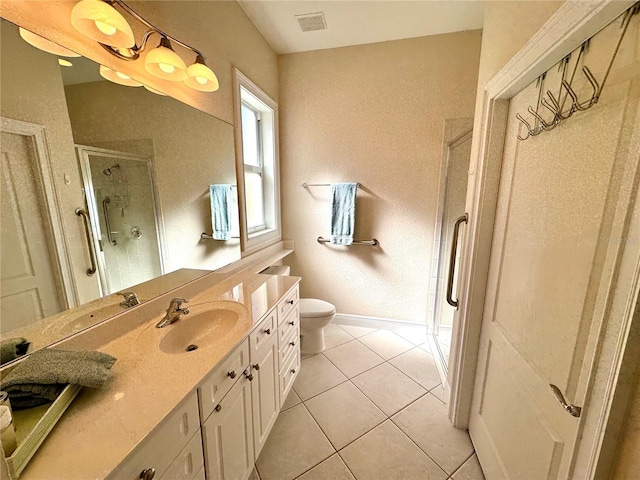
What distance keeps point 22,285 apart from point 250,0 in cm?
211

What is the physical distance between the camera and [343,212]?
2.45 metres

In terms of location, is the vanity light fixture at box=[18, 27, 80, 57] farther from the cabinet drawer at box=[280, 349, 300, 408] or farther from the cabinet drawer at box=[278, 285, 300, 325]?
the cabinet drawer at box=[280, 349, 300, 408]

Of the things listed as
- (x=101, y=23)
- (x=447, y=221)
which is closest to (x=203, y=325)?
(x=101, y=23)

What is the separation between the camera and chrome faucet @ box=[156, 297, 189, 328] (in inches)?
44.3

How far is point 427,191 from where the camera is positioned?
230 centimetres

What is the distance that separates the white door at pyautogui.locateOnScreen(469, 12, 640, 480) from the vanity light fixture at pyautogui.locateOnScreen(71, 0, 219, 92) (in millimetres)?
1555

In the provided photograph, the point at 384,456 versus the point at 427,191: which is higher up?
the point at 427,191

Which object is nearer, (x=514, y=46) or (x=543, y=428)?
(x=543, y=428)

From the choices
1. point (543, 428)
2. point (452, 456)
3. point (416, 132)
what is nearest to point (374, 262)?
point (416, 132)

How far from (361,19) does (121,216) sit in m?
2.17

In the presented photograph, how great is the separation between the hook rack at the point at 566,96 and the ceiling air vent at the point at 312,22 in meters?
1.67

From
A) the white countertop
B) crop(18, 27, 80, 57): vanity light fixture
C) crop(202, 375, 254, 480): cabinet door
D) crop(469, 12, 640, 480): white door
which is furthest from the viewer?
crop(202, 375, 254, 480): cabinet door

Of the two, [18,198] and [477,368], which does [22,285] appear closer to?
[18,198]

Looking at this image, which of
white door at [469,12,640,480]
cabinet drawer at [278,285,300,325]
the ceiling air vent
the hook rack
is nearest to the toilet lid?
cabinet drawer at [278,285,300,325]
